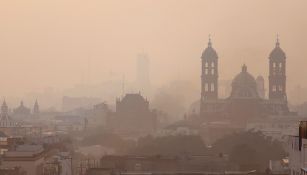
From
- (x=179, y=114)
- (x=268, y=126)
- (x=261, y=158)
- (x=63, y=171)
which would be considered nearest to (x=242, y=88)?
(x=268, y=126)

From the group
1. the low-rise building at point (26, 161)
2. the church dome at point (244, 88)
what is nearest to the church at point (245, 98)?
the church dome at point (244, 88)

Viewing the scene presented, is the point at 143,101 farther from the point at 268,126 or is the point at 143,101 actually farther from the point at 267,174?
the point at 267,174

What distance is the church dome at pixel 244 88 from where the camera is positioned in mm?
109375

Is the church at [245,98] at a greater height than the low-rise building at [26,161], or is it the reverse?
the church at [245,98]

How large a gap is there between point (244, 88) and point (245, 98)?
1.04m

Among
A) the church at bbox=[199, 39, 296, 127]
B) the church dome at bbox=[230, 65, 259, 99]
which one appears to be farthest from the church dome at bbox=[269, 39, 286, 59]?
the church dome at bbox=[230, 65, 259, 99]

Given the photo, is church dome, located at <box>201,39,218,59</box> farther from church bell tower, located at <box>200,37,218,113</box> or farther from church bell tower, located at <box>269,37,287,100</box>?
church bell tower, located at <box>269,37,287,100</box>

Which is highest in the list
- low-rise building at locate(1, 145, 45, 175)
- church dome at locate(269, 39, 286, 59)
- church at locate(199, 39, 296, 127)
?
church dome at locate(269, 39, 286, 59)

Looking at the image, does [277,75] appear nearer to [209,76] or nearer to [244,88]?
[244,88]

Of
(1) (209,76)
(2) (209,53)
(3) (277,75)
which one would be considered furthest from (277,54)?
(1) (209,76)

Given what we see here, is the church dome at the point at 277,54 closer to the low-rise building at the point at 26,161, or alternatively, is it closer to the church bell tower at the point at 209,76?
the church bell tower at the point at 209,76

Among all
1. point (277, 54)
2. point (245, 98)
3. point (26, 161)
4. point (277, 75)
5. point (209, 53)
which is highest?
point (209, 53)

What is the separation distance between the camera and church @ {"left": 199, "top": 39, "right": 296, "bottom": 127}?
109000mm

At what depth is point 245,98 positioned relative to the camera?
358 feet
